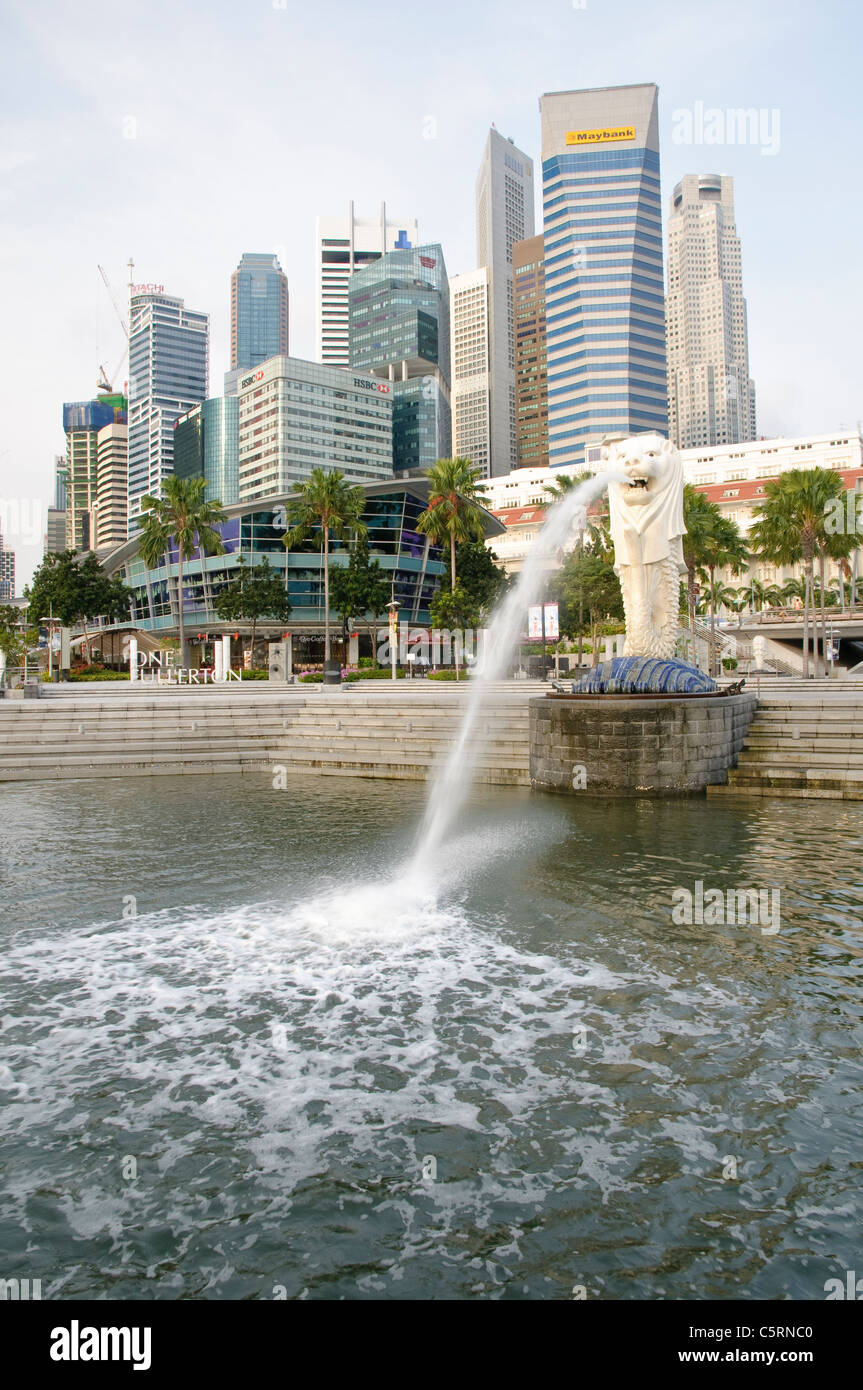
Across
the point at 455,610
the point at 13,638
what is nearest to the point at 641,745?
the point at 455,610

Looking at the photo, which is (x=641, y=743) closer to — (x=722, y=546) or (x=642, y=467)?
(x=642, y=467)

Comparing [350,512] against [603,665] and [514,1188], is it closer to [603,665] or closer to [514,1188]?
[603,665]

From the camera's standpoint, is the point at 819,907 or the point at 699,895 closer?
the point at 819,907

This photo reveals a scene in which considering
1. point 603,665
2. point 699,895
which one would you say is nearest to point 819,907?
point 699,895

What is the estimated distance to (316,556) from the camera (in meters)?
75.3

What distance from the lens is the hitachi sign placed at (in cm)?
Result: 16012

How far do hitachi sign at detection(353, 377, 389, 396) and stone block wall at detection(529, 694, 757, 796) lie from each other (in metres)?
155

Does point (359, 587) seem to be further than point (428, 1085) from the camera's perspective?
Yes

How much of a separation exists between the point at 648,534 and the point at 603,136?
18039 centimetres

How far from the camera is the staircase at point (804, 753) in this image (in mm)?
16641

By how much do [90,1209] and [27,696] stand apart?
3309 centimetres

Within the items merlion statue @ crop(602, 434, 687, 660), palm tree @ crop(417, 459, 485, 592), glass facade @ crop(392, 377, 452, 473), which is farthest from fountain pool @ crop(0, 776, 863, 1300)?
glass facade @ crop(392, 377, 452, 473)

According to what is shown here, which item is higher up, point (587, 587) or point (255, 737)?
point (587, 587)
